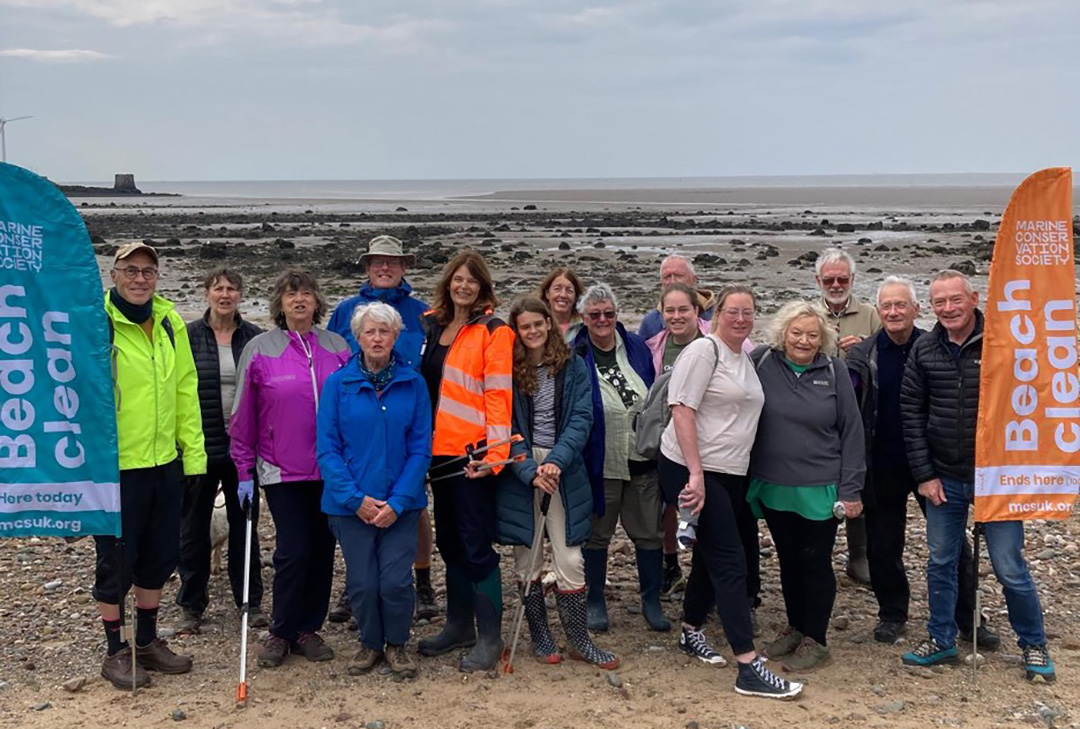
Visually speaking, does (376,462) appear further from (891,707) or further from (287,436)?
(891,707)

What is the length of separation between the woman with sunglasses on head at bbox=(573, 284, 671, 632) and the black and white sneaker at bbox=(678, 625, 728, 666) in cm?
37

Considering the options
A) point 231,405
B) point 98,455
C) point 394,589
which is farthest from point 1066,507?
point 98,455

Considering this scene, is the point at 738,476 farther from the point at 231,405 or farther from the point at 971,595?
the point at 231,405

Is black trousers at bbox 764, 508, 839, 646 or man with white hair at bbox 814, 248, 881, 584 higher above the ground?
man with white hair at bbox 814, 248, 881, 584

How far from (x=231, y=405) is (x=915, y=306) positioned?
14.6ft

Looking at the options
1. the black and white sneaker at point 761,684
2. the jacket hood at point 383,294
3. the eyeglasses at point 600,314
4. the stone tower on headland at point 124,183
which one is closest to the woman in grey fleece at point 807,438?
the black and white sneaker at point 761,684

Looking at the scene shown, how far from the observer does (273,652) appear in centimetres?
615

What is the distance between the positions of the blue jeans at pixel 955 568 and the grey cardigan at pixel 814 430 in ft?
2.19

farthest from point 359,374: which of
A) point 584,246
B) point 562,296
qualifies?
point 584,246

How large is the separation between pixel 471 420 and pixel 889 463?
2.67 metres

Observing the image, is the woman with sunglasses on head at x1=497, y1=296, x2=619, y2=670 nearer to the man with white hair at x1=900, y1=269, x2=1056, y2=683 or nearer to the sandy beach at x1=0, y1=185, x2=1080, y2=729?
the sandy beach at x1=0, y1=185, x2=1080, y2=729

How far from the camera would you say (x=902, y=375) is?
622 centimetres

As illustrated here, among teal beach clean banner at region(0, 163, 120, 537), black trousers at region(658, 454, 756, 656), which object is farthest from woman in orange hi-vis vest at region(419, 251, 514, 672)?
teal beach clean banner at region(0, 163, 120, 537)

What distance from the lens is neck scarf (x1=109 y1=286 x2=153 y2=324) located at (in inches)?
225
